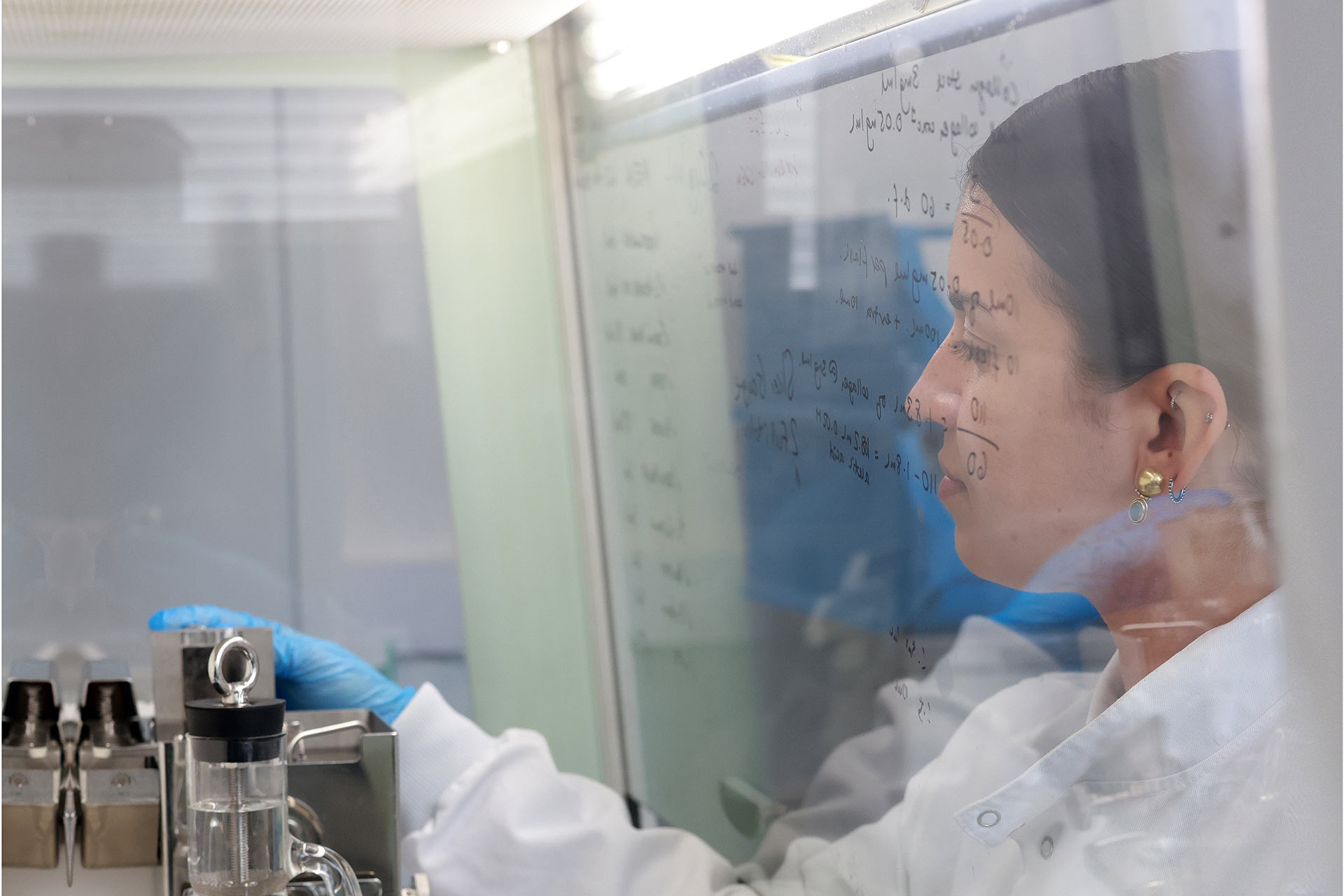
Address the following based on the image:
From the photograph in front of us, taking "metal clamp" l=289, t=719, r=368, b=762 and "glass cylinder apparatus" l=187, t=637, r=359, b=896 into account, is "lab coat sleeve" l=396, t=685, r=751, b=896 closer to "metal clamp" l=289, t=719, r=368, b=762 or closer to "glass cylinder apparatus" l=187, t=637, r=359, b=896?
"metal clamp" l=289, t=719, r=368, b=762

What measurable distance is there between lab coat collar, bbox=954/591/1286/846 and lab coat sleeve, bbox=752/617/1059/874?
69mm

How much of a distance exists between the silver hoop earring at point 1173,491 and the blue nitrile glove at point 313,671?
→ 3.32ft

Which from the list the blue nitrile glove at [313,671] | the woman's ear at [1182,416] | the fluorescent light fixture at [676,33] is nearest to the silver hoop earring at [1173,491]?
the woman's ear at [1182,416]

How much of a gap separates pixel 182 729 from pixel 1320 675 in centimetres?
97

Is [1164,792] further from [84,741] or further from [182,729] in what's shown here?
[84,741]

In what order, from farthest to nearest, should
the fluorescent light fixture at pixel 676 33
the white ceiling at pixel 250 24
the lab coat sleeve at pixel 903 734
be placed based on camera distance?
the white ceiling at pixel 250 24, the fluorescent light fixture at pixel 676 33, the lab coat sleeve at pixel 903 734

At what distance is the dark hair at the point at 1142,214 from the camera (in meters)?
0.65

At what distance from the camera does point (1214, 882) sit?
714 millimetres

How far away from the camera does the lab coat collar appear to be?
69 cm

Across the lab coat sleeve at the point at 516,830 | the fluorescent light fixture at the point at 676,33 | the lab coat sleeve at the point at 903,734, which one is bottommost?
the lab coat sleeve at the point at 516,830

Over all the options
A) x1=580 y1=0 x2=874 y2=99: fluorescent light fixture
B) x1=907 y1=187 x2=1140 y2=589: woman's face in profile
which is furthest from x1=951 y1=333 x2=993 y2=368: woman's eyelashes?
x1=580 y1=0 x2=874 y2=99: fluorescent light fixture

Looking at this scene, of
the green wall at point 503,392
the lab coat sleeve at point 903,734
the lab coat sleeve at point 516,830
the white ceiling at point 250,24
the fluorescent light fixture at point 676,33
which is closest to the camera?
the lab coat sleeve at point 903,734

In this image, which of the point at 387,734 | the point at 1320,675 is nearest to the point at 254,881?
the point at 387,734

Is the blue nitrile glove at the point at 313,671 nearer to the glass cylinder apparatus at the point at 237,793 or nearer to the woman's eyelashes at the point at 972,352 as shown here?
the glass cylinder apparatus at the point at 237,793
